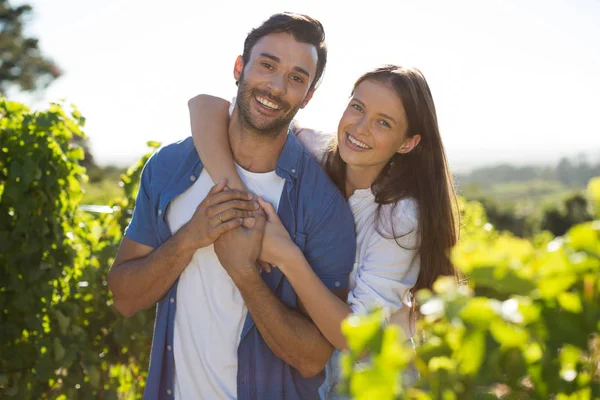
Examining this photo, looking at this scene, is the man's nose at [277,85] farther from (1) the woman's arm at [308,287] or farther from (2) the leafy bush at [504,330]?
(2) the leafy bush at [504,330]

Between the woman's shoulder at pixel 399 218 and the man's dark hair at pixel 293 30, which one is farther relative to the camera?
the man's dark hair at pixel 293 30

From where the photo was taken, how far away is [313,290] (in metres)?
2.14

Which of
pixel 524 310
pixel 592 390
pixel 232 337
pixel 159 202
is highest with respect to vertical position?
pixel 524 310

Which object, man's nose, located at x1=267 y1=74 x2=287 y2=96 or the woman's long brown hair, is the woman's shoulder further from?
man's nose, located at x1=267 y1=74 x2=287 y2=96

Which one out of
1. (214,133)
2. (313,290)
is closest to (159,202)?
(214,133)

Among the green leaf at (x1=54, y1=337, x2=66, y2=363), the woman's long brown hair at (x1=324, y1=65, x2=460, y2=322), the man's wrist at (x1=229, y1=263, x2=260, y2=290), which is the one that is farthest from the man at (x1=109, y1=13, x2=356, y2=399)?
the green leaf at (x1=54, y1=337, x2=66, y2=363)

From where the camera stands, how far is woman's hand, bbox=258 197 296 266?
222 cm

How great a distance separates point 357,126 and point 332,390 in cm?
98

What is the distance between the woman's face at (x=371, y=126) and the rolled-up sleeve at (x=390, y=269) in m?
0.26

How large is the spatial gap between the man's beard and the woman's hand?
0.29 meters

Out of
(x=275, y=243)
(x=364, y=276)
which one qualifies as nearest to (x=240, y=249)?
(x=275, y=243)

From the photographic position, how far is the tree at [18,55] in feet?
110

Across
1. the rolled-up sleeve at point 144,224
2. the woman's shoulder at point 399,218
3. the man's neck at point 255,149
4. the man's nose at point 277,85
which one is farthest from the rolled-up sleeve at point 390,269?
the rolled-up sleeve at point 144,224

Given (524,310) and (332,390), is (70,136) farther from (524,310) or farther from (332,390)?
(524,310)
